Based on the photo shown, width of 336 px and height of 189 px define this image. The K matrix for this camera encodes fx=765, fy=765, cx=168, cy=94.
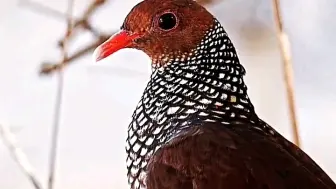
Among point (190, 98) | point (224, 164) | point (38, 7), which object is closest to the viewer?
point (224, 164)

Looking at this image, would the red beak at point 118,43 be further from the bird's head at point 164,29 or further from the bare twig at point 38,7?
the bare twig at point 38,7

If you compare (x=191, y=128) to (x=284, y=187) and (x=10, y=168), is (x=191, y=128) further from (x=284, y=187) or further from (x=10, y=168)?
(x=10, y=168)

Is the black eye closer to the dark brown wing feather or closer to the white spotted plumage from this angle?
the white spotted plumage

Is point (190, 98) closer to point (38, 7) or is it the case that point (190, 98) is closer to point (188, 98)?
point (188, 98)

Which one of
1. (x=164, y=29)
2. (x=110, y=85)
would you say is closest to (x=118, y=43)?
(x=164, y=29)

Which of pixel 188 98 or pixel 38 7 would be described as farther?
pixel 38 7

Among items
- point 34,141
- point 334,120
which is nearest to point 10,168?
point 34,141

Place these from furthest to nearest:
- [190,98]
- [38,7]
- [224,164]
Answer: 1. [38,7]
2. [190,98]
3. [224,164]

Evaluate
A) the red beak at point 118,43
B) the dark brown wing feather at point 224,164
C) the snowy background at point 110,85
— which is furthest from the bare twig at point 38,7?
the dark brown wing feather at point 224,164
